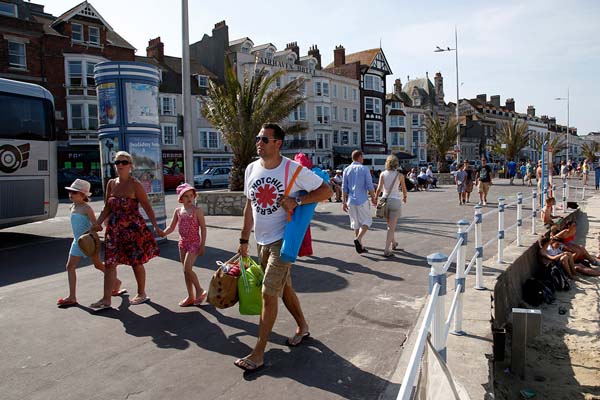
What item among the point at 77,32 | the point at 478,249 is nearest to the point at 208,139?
the point at 77,32

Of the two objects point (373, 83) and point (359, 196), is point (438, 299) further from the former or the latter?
point (373, 83)

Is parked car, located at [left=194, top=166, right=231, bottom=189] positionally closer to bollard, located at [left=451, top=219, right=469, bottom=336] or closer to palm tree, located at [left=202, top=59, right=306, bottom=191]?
palm tree, located at [left=202, top=59, right=306, bottom=191]

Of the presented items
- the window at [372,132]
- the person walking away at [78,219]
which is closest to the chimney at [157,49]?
the window at [372,132]

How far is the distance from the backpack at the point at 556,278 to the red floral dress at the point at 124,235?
7517 millimetres

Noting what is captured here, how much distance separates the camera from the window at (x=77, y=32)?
34.1 metres

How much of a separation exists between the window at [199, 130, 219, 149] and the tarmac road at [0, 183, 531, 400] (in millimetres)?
33937

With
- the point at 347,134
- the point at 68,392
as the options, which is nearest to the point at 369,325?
the point at 68,392

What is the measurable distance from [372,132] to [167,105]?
25698 mm

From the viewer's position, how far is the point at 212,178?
108 feet

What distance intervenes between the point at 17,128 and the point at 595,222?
17.4 metres

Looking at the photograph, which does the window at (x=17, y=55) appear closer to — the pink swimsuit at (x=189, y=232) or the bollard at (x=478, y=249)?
the pink swimsuit at (x=189, y=232)

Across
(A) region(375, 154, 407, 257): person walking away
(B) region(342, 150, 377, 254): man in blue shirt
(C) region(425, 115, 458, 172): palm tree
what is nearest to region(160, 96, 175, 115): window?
(C) region(425, 115, 458, 172): palm tree

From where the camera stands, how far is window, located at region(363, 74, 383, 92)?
184ft

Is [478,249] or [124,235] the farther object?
[478,249]
